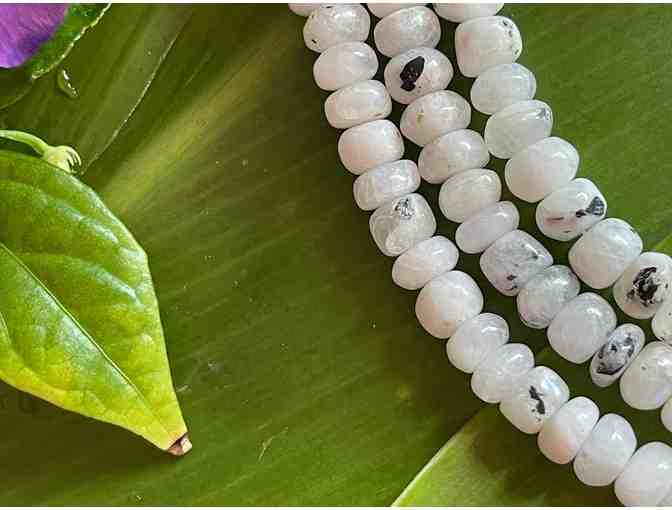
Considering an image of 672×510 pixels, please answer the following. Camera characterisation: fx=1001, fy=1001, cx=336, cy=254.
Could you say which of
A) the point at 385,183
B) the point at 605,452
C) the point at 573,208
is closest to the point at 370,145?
the point at 385,183

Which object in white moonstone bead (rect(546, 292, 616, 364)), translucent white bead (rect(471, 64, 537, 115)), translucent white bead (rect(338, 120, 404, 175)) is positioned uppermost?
translucent white bead (rect(338, 120, 404, 175))

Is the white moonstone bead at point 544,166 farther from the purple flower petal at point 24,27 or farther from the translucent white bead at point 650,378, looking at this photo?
the purple flower petal at point 24,27

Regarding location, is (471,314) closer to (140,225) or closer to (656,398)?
(656,398)

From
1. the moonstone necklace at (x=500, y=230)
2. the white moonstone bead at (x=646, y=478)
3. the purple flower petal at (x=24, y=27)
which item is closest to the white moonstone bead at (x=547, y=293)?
the moonstone necklace at (x=500, y=230)

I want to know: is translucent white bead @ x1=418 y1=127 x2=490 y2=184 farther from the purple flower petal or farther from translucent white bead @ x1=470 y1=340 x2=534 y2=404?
the purple flower petal

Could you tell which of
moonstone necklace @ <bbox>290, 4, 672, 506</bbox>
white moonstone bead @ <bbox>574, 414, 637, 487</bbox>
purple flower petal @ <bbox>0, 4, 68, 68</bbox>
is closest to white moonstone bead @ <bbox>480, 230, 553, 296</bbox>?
moonstone necklace @ <bbox>290, 4, 672, 506</bbox>
